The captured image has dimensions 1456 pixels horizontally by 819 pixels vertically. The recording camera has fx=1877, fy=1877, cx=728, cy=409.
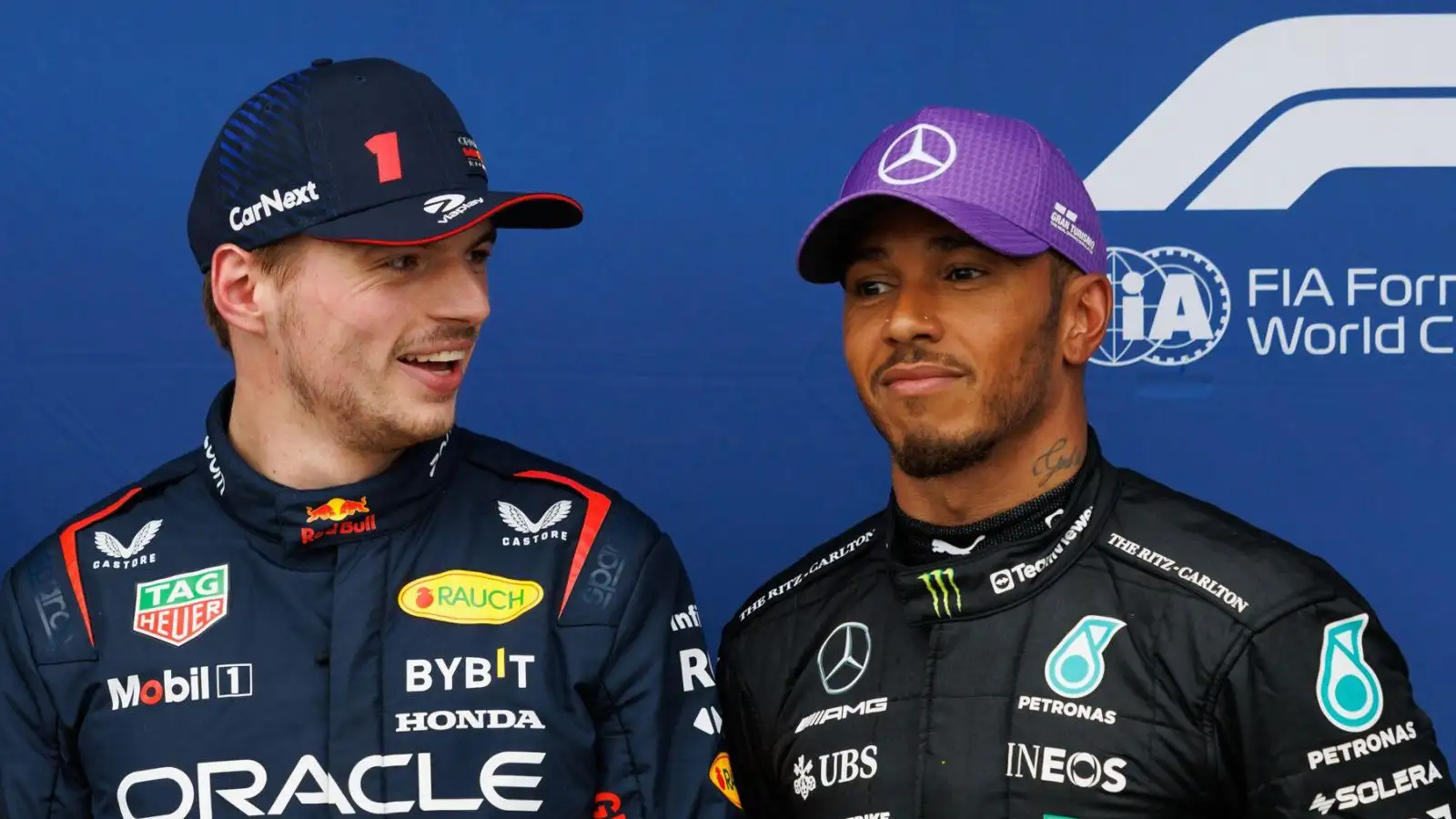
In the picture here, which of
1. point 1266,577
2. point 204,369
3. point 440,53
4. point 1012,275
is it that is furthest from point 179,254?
point 1266,577

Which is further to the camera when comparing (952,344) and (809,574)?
(809,574)

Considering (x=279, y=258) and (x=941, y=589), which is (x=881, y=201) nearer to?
(x=941, y=589)

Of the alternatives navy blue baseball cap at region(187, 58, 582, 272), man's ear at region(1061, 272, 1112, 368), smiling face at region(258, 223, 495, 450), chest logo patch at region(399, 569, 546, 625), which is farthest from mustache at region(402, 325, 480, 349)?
man's ear at region(1061, 272, 1112, 368)

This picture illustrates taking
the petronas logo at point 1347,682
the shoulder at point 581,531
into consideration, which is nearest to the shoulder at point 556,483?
the shoulder at point 581,531

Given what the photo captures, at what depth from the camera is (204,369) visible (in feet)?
7.53

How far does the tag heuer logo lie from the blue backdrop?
61 centimetres

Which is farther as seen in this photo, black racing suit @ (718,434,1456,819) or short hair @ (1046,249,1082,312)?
short hair @ (1046,249,1082,312)

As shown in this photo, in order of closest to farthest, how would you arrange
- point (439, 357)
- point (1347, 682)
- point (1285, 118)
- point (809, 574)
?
point (1347, 682), point (439, 357), point (809, 574), point (1285, 118)

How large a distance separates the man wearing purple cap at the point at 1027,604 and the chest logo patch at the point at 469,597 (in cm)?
27

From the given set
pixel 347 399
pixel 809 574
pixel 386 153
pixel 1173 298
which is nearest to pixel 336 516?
pixel 347 399

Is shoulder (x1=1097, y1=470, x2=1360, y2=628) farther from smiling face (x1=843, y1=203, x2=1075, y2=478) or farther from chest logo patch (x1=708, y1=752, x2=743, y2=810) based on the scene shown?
chest logo patch (x1=708, y1=752, x2=743, y2=810)

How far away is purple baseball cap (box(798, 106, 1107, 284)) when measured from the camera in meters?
1.64

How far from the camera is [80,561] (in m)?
1.74

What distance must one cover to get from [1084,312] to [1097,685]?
0.34 metres
